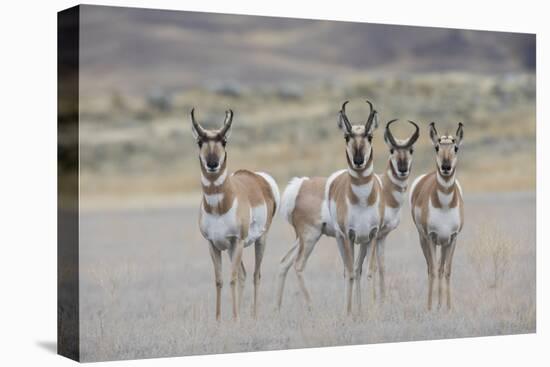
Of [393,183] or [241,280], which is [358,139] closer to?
[393,183]

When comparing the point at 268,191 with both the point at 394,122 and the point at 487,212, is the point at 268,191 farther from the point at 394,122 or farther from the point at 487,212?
the point at 487,212

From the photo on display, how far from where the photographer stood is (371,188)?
564 inches

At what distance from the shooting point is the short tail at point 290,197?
14.8 metres

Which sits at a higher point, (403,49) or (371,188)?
(403,49)

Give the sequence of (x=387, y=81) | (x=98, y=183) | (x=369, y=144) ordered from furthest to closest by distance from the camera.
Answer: (x=387, y=81) → (x=369, y=144) → (x=98, y=183)

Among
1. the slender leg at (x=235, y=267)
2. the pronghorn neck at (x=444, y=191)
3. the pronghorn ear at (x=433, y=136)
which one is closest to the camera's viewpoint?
the slender leg at (x=235, y=267)

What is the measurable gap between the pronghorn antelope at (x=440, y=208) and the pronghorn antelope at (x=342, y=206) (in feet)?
2.69

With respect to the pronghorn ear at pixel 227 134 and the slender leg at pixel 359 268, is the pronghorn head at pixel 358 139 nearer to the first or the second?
the slender leg at pixel 359 268

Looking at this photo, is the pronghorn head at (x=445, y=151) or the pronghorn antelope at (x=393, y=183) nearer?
the pronghorn antelope at (x=393, y=183)

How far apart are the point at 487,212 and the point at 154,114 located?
16.0 feet

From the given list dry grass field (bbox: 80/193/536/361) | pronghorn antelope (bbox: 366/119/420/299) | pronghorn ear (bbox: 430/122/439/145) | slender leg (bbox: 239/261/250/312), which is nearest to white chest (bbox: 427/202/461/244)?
dry grass field (bbox: 80/193/536/361)

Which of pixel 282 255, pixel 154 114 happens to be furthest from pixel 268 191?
pixel 154 114

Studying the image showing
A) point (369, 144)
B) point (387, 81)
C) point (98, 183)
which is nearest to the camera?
point (98, 183)

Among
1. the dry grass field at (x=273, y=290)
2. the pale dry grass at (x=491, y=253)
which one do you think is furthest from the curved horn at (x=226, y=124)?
the pale dry grass at (x=491, y=253)
